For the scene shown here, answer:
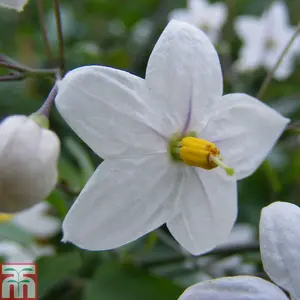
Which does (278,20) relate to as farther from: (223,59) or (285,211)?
(285,211)

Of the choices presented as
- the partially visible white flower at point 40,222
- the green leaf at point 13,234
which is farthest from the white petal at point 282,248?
the partially visible white flower at point 40,222

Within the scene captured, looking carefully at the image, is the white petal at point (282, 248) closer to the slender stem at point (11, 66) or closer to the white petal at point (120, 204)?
the white petal at point (120, 204)

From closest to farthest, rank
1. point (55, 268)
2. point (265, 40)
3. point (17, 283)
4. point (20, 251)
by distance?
point (17, 283), point (55, 268), point (20, 251), point (265, 40)

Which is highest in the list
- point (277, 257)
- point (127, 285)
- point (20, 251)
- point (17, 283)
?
point (277, 257)

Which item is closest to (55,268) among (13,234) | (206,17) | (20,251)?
(13,234)

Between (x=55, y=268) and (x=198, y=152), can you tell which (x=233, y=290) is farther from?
(x=55, y=268)

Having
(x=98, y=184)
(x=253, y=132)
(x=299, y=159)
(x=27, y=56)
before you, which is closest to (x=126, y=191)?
(x=98, y=184)
